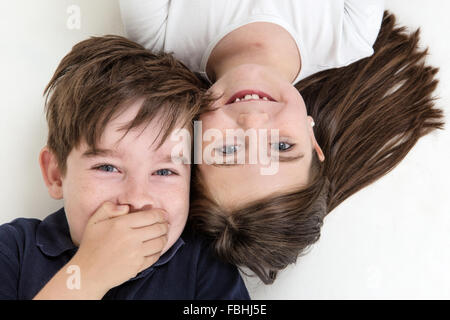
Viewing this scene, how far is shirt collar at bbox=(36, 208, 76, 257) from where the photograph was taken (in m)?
1.01

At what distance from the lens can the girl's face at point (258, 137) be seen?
103 cm

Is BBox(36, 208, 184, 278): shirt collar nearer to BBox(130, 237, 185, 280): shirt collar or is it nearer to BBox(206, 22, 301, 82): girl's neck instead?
BBox(130, 237, 185, 280): shirt collar

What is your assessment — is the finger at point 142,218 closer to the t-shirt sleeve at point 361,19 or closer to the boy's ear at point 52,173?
the boy's ear at point 52,173

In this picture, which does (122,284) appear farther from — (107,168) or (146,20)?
(146,20)

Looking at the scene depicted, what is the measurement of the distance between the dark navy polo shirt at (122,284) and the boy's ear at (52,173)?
0.07 meters

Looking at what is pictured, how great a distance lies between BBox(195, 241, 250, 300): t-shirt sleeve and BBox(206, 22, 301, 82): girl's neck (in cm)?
45

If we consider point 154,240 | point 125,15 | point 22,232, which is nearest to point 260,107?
point 154,240

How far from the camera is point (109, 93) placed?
0.99m

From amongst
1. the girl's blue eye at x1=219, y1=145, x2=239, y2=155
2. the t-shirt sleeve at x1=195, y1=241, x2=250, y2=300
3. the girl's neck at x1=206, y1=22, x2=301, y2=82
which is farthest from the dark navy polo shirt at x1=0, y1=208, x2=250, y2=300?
the girl's neck at x1=206, y1=22, x2=301, y2=82

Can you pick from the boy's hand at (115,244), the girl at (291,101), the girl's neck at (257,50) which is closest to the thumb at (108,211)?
the boy's hand at (115,244)

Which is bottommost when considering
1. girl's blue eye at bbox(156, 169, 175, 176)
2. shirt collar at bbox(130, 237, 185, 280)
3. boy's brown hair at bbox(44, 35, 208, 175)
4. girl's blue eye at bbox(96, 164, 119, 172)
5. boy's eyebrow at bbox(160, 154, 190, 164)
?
shirt collar at bbox(130, 237, 185, 280)
